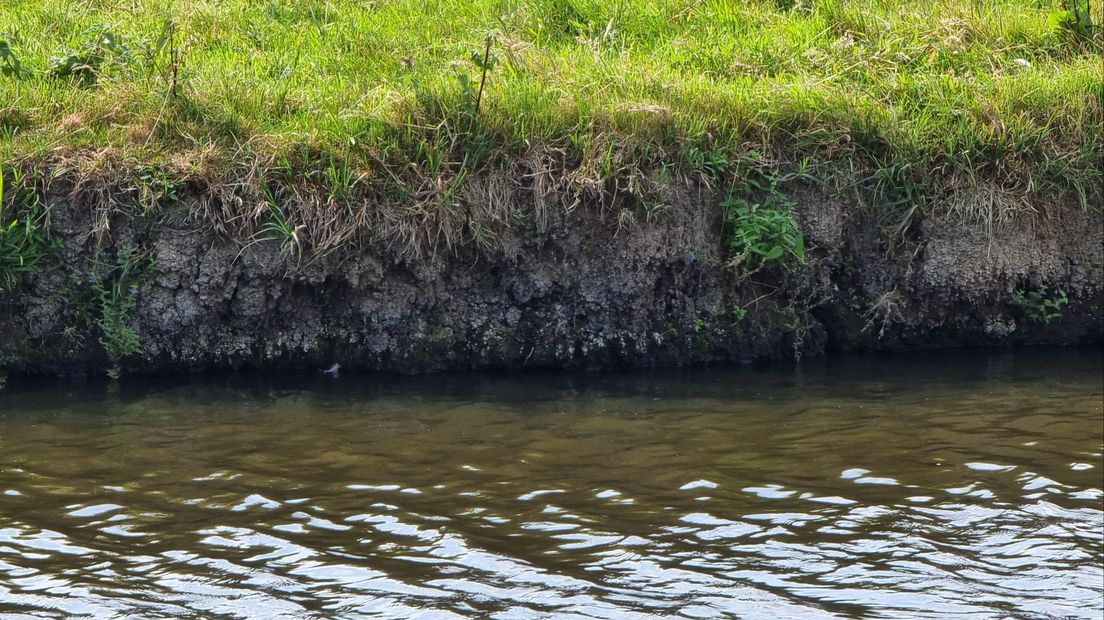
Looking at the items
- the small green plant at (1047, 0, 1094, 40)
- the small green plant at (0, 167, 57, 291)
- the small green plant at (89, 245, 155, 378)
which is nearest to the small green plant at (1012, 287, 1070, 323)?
the small green plant at (1047, 0, 1094, 40)

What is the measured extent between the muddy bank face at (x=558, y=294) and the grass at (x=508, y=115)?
5.6 inches

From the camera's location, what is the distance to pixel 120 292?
5.59 m

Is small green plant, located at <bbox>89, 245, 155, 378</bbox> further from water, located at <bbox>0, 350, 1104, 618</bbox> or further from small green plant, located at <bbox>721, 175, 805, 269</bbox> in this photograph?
small green plant, located at <bbox>721, 175, 805, 269</bbox>

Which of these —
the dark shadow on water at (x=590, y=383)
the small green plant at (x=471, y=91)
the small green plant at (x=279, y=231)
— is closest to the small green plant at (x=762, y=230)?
the dark shadow on water at (x=590, y=383)

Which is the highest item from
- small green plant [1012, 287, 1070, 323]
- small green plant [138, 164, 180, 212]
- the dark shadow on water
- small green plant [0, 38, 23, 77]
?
small green plant [0, 38, 23, 77]

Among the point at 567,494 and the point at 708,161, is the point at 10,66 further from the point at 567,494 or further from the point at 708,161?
the point at 567,494

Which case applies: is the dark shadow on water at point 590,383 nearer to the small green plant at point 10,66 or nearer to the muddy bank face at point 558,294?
the muddy bank face at point 558,294

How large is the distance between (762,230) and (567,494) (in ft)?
6.91

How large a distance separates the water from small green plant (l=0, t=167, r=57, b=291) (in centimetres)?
57

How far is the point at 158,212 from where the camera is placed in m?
5.61

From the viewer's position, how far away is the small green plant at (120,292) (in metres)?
5.57

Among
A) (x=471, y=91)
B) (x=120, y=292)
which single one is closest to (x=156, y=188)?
(x=120, y=292)

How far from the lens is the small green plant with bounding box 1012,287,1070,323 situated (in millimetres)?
6121

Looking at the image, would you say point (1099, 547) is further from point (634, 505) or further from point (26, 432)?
point (26, 432)
